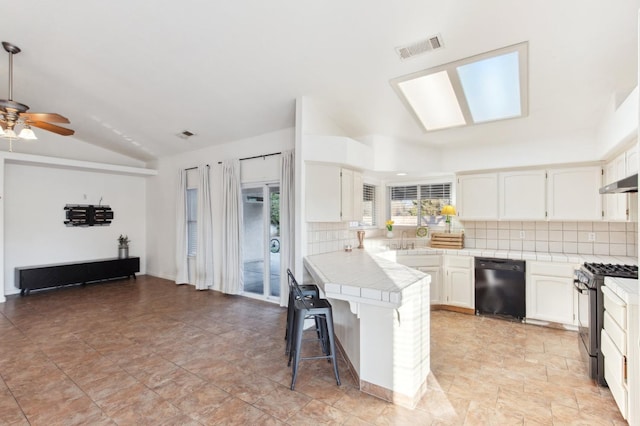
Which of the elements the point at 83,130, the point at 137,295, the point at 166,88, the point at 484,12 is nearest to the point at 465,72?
the point at 484,12

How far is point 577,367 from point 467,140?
9.37ft

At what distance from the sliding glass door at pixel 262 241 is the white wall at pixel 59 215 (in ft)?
11.7

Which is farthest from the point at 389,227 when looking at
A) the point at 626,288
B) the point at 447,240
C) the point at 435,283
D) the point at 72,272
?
the point at 72,272

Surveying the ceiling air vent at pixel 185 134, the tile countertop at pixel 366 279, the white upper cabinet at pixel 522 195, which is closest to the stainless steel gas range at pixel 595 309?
the tile countertop at pixel 366 279

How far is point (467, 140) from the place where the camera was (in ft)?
14.4

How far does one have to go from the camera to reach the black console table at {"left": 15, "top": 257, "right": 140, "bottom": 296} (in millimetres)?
5707

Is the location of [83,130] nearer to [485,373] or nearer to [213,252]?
[213,252]

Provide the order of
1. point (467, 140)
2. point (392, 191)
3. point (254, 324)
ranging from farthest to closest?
point (392, 191), point (467, 140), point (254, 324)

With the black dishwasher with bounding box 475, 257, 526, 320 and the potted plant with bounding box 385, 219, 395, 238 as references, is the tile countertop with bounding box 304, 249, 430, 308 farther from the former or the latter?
the potted plant with bounding box 385, 219, 395, 238

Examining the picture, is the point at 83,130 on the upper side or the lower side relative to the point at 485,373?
upper

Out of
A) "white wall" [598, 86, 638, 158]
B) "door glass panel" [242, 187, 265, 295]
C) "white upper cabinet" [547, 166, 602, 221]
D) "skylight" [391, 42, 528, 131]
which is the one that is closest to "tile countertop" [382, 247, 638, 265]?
"white upper cabinet" [547, 166, 602, 221]

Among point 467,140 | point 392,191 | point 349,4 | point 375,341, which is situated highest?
point 349,4

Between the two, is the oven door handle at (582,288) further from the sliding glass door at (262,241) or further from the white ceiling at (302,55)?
the sliding glass door at (262,241)

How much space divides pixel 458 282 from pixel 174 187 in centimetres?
593
